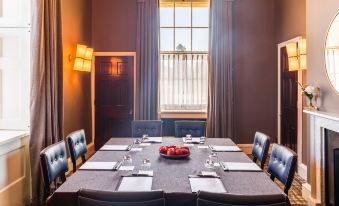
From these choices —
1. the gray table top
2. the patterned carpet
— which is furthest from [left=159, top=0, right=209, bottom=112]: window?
the gray table top

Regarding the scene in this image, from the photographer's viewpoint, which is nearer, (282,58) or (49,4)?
(49,4)

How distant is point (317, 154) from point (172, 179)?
2.05 m

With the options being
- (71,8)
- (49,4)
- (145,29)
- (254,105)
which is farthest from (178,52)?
(49,4)

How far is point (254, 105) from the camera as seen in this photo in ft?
21.1

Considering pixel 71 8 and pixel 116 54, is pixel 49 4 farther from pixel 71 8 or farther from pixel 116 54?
pixel 116 54

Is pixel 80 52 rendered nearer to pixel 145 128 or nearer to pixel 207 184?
pixel 145 128

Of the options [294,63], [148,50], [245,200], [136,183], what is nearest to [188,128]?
[294,63]

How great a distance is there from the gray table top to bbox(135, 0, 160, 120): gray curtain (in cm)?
327

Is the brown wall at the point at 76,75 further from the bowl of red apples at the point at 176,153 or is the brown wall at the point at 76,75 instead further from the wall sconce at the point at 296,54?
the wall sconce at the point at 296,54

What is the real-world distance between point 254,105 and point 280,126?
0.74m

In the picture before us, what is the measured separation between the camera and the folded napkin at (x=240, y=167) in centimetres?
243

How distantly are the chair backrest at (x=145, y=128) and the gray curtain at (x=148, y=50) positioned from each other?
203cm

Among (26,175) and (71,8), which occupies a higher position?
(71,8)

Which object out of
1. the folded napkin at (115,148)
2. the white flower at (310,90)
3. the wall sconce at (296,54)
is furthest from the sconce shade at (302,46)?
the folded napkin at (115,148)
